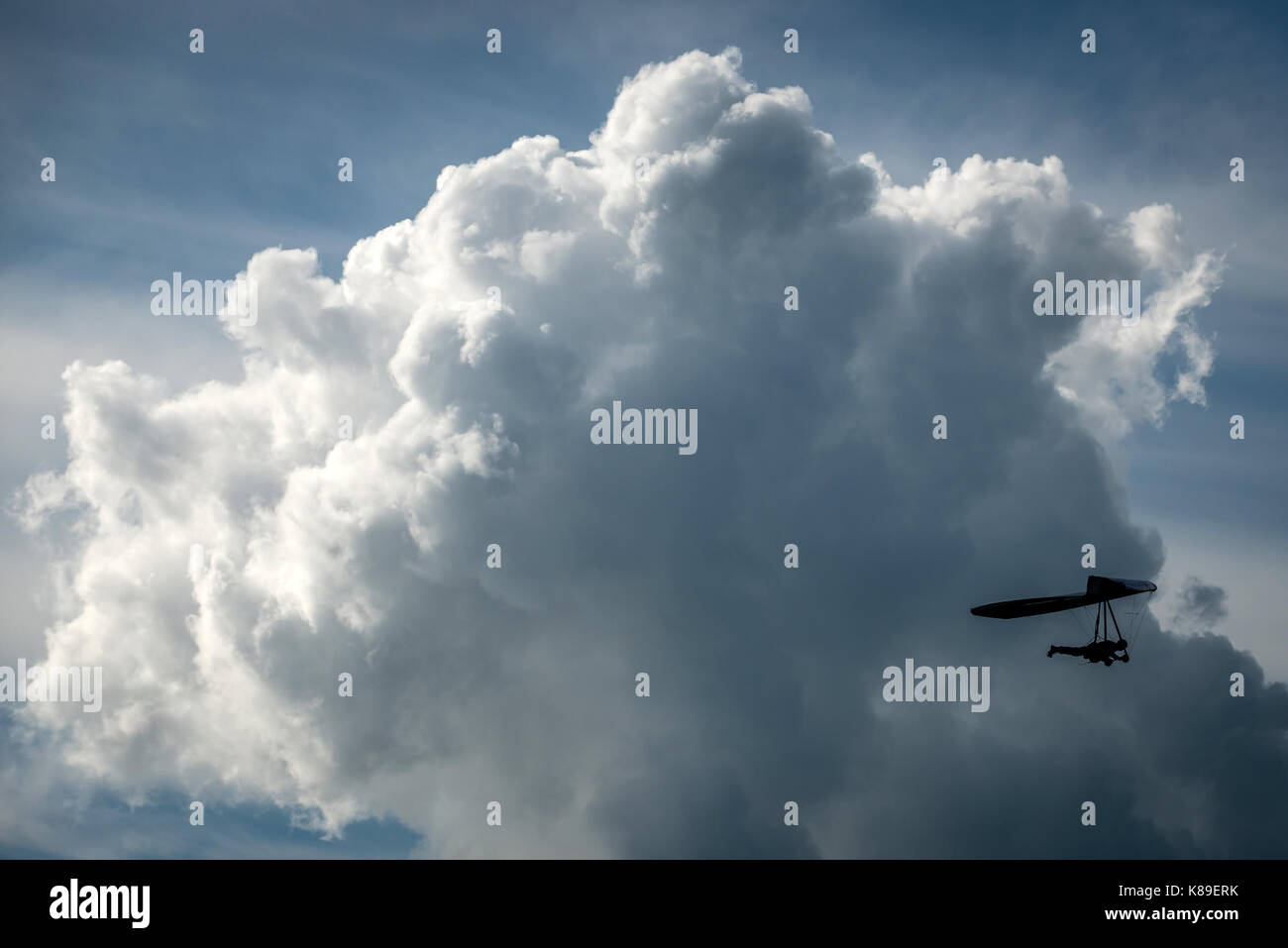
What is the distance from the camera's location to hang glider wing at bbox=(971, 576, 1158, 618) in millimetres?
82125

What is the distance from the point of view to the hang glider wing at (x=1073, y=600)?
82.1m

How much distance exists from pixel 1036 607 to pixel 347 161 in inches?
3913

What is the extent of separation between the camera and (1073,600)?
9081 centimetres
